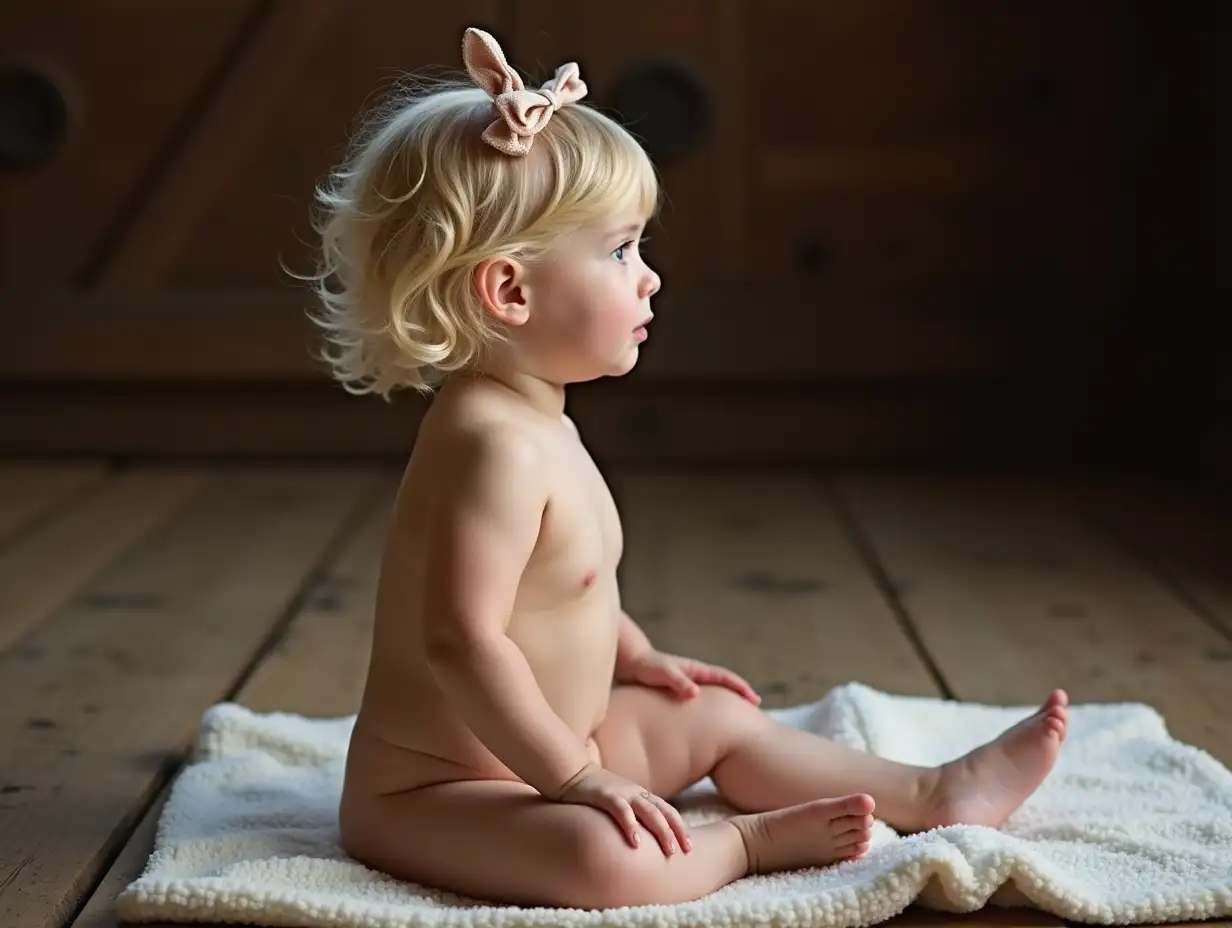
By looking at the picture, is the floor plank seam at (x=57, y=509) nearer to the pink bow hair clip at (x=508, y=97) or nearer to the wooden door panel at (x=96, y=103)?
the wooden door panel at (x=96, y=103)

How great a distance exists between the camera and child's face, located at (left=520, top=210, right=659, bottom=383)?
104cm

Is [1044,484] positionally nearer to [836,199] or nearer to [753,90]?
[836,199]

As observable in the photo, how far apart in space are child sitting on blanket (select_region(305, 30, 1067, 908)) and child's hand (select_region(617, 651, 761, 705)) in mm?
62

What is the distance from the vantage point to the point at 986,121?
2521 millimetres

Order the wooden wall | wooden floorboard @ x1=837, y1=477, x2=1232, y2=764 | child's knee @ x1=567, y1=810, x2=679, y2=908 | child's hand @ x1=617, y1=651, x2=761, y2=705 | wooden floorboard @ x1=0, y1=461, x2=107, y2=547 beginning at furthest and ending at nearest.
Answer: the wooden wall → wooden floorboard @ x1=0, y1=461, x2=107, y2=547 → wooden floorboard @ x1=837, y1=477, x2=1232, y2=764 → child's hand @ x1=617, y1=651, x2=761, y2=705 → child's knee @ x1=567, y1=810, x2=679, y2=908

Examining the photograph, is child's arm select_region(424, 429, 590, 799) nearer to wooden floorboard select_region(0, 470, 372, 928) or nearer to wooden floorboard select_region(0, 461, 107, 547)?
wooden floorboard select_region(0, 470, 372, 928)

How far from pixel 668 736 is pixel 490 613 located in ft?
0.70

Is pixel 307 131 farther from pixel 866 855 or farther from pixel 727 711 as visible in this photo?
pixel 866 855

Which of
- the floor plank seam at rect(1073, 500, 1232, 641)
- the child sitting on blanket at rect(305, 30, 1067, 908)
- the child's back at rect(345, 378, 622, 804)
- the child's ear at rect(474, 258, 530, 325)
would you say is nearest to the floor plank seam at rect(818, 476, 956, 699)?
the floor plank seam at rect(1073, 500, 1232, 641)

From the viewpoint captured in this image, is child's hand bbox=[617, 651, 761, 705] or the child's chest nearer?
the child's chest

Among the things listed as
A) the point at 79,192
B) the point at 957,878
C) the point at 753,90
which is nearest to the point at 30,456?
the point at 79,192

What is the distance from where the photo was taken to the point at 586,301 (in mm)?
1046

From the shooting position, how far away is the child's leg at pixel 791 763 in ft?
3.62

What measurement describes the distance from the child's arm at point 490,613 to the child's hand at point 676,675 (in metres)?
0.17
